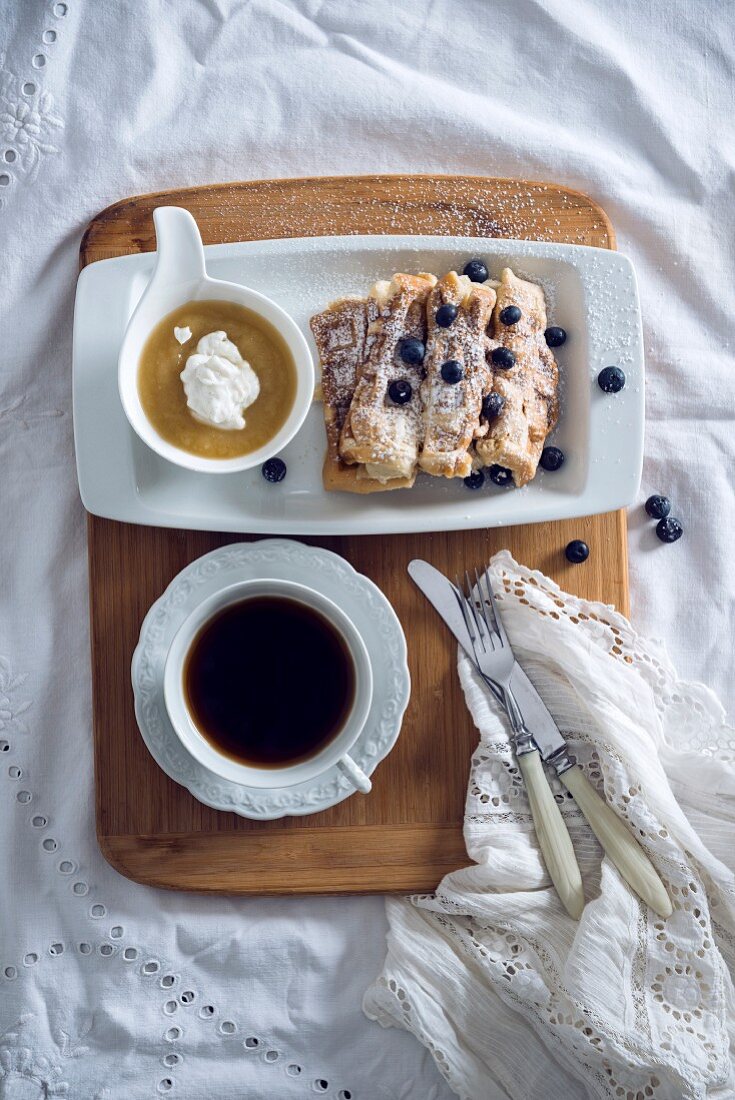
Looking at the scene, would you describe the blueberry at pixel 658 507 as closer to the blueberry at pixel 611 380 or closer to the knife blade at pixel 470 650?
the blueberry at pixel 611 380

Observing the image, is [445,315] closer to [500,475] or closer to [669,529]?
[500,475]

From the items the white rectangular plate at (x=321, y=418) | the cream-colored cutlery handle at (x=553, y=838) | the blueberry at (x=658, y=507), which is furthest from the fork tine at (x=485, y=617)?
the blueberry at (x=658, y=507)

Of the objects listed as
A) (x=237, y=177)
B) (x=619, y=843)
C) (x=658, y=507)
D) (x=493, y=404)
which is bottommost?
(x=619, y=843)

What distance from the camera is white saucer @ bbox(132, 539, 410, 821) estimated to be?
87.8 inches

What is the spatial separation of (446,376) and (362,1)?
42.5 inches

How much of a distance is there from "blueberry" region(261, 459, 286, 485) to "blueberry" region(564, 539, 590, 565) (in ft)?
2.32

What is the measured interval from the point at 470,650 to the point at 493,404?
1.89ft

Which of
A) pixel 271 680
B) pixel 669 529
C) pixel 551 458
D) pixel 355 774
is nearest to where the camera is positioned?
pixel 355 774

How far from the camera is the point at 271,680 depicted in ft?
7.29

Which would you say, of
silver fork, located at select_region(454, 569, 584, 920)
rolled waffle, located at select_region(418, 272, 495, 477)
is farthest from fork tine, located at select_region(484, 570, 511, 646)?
rolled waffle, located at select_region(418, 272, 495, 477)

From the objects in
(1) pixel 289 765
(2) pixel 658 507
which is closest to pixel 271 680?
(1) pixel 289 765

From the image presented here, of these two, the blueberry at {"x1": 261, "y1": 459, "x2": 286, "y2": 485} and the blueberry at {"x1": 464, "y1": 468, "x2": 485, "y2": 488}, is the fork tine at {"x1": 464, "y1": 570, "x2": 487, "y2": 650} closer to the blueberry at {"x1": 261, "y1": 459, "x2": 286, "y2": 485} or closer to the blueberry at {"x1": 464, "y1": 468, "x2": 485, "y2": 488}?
the blueberry at {"x1": 464, "y1": 468, "x2": 485, "y2": 488}

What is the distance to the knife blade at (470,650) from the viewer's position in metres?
2.31

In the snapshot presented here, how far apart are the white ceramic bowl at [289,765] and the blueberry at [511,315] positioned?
2.48 feet
